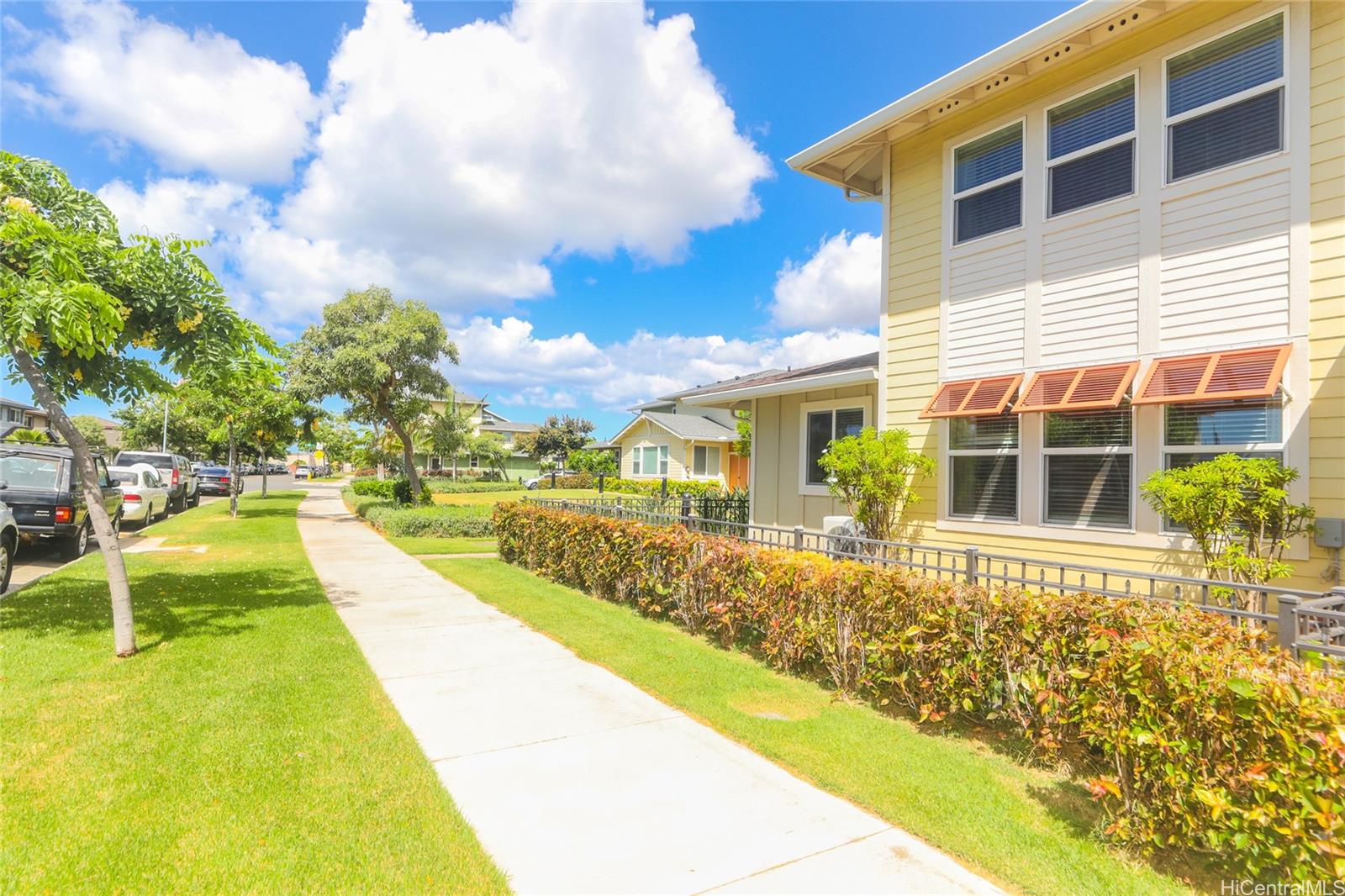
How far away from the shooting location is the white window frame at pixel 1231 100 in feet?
19.1

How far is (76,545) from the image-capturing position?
10.8m

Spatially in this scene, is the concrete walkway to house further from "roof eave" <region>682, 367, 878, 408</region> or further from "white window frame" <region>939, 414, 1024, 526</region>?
"roof eave" <region>682, 367, 878, 408</region>

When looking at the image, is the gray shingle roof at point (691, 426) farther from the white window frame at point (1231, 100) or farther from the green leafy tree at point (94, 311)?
the green leafy tree at point (94, 311)

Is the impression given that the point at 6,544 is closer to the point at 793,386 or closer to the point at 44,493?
the point at 44,493

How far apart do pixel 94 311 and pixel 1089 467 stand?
937cm

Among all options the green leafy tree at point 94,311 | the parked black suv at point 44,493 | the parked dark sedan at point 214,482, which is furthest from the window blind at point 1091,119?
the parked dark sedan at point 214,482

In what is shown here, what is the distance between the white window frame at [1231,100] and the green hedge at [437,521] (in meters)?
13.3

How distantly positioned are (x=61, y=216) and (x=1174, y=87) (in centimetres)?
1082

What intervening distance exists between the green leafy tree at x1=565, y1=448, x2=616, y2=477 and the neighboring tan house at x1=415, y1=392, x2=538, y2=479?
581cm

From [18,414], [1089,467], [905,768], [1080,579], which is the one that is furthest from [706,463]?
[18,414]

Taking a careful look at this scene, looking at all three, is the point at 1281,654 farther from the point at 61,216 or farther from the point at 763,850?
the point at 61,216

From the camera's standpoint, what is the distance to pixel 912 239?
8.91m

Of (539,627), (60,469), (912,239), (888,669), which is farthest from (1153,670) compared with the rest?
(60,469)

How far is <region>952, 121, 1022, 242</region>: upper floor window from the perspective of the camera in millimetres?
7867
